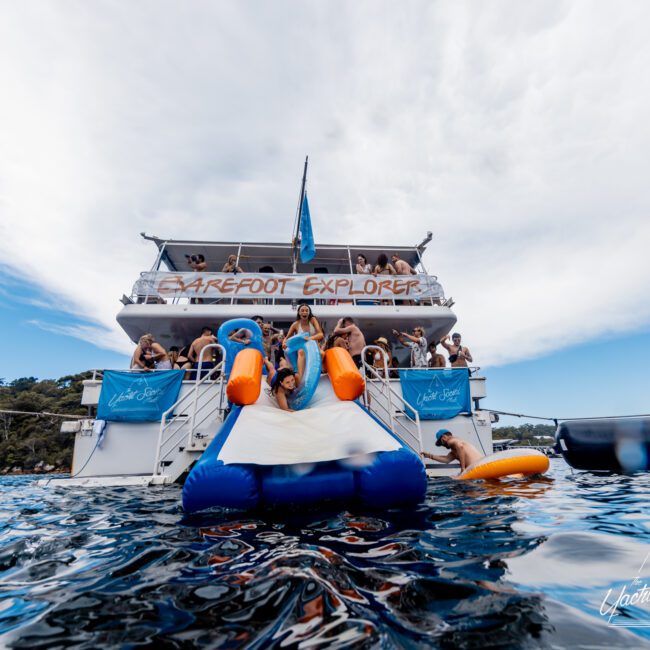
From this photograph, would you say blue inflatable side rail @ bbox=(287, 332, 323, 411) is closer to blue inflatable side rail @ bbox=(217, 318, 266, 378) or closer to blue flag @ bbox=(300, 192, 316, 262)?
blue inflatable side rail @ bbox=(217, 318, 266, 378)

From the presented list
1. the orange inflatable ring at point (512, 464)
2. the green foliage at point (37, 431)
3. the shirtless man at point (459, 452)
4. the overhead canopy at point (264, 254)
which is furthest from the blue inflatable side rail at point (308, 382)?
the green foliage at point (37, 431)

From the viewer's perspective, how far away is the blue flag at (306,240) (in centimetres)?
985

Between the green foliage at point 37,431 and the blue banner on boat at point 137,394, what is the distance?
17.6 m

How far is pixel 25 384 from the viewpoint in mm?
39156

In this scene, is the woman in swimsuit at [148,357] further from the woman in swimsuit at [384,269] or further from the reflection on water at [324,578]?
the woman in swimsuit at [384,269]

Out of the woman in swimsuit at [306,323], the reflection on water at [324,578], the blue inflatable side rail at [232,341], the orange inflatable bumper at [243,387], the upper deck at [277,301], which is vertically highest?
the upper deck at [277,301]

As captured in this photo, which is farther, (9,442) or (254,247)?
(9,442)

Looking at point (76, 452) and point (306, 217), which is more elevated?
point (306, 217)

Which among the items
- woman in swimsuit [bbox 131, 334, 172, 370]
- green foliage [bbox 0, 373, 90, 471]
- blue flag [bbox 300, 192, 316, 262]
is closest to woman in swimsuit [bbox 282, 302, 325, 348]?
woman in swimsuit [bbox 131, 334, 172, 370]

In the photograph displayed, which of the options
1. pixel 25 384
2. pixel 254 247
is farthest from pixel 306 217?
pixel 25 384

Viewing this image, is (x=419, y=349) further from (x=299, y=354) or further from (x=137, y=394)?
(x=137, y=394)

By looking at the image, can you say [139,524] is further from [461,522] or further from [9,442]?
[9,442]

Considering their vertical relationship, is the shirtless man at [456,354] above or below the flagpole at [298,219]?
below

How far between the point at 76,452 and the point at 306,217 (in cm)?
761
